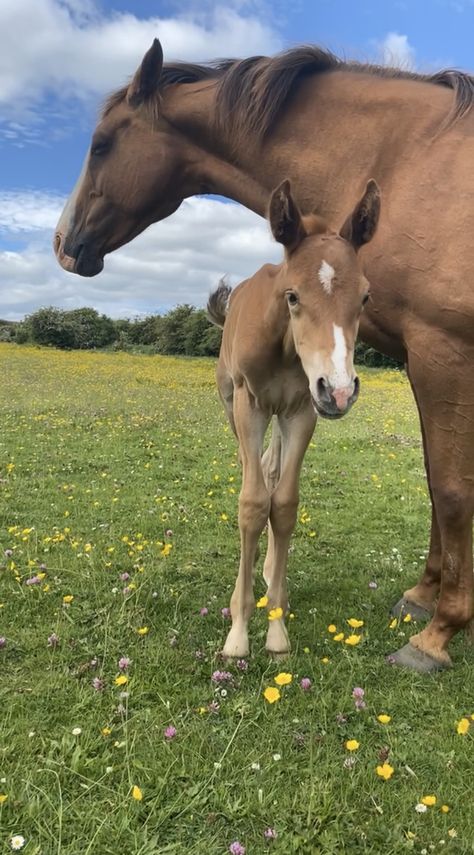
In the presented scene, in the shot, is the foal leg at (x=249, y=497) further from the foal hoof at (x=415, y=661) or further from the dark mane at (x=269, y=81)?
the dark mane at (x=269, y=81)

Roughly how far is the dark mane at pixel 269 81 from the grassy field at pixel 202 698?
3.14m

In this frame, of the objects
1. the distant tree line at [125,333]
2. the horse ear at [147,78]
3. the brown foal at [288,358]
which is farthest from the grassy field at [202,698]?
the distant tree line at [125,333]

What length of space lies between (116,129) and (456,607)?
3.70 metres

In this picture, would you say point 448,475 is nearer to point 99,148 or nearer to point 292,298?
point 292,298

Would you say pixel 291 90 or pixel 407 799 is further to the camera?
pixel 291 90

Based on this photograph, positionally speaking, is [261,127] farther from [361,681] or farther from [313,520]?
[313,520]

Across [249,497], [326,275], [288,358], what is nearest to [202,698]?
[249,497]

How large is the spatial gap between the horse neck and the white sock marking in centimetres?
103

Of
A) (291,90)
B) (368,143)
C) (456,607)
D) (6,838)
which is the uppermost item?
(291,90)

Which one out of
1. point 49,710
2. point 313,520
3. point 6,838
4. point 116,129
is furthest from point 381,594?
point 116,129

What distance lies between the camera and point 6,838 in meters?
2.20

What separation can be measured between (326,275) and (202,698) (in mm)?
2195

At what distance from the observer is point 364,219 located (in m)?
3.05

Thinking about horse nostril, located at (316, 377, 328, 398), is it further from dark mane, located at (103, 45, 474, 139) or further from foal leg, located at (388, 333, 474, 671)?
dark mane, located at (103, 45, 474, 139)
